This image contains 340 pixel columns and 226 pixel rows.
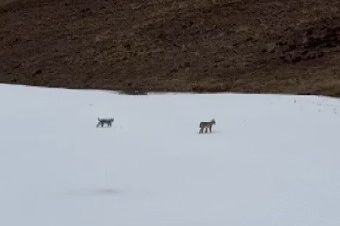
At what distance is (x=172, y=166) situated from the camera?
12.9m

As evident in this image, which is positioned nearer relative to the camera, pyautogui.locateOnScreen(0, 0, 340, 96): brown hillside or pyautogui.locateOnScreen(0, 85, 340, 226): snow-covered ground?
pyautogui.locateOnScreen(0, 85, 340, 226): snow-covered ground

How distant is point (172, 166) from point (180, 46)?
2952cm

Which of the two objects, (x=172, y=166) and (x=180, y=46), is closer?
(x=172, y=166)

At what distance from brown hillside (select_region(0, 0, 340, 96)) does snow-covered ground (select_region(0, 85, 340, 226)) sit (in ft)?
39.8

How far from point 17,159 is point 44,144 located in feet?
6.30

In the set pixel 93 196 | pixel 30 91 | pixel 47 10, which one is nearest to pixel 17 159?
pixel 93 196

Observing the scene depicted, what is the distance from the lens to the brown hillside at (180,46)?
118ft

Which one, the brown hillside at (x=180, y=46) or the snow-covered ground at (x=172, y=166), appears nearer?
the snow-covered ground at (x=172, y=166)

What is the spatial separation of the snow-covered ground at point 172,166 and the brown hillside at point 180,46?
1213cm

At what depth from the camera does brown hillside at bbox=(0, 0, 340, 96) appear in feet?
118

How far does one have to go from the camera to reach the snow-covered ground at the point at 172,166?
9555 millimetres

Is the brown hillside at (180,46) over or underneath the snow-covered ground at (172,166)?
over

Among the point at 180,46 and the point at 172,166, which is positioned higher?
the point at 180,46

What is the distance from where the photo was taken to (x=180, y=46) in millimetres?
41969
